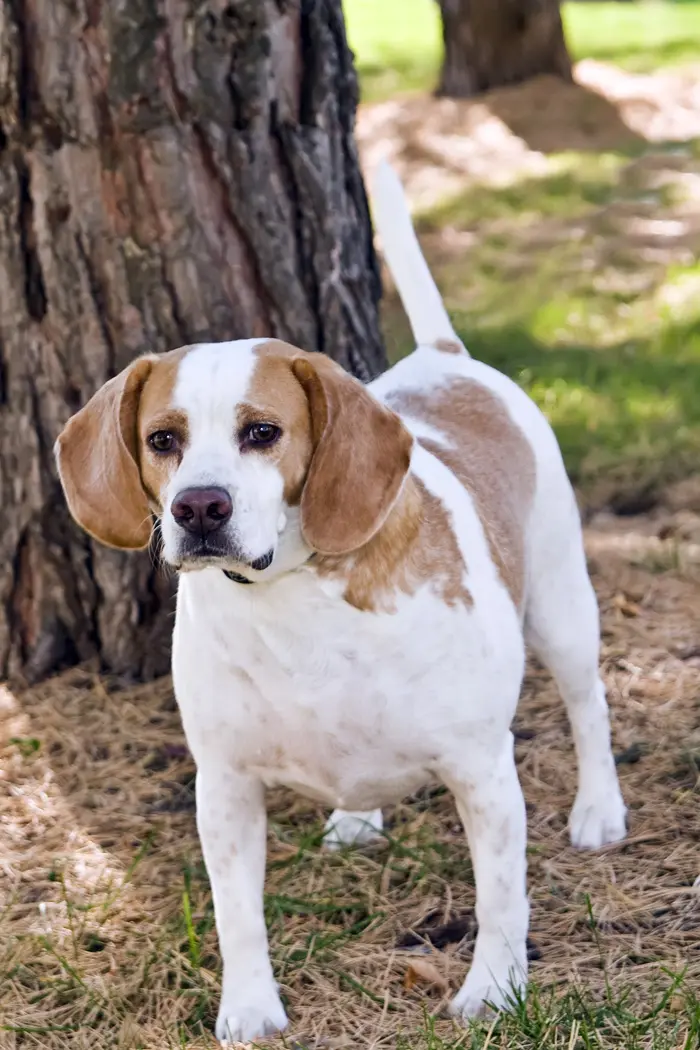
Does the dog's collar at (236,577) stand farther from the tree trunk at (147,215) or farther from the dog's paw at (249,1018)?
the tree trunk at (147,215)

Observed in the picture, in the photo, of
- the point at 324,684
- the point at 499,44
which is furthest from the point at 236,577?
the point at 499,44

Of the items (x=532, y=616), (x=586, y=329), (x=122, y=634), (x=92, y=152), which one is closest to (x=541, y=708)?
(x=532, y=616)

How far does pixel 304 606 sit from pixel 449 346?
128 cm

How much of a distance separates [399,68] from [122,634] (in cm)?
1137

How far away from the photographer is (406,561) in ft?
10.0

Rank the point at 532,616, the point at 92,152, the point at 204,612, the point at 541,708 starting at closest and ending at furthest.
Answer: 1. the point at 204,612
2. the point at 532,616
3. the point at 92,152
4. the point at 541,708

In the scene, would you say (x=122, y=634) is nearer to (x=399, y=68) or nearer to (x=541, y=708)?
(x=541, y=708)

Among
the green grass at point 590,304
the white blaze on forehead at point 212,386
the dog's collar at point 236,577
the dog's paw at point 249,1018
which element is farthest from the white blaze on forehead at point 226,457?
the green grass at point 590,304

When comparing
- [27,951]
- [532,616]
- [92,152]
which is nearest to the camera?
[27,951]

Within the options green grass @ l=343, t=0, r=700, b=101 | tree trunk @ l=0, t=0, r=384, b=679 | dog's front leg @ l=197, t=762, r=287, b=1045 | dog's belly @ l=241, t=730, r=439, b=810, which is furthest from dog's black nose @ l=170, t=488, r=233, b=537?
green grass @ l=343, t=0, r=700, b=101

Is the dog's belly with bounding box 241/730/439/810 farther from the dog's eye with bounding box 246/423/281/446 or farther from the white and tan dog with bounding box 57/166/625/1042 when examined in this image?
the dog's eye with bounding box 246/423/281/446

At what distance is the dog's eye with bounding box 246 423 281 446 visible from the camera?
284 cm

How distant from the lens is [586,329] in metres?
8.01

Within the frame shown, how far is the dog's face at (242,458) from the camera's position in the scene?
274cm
